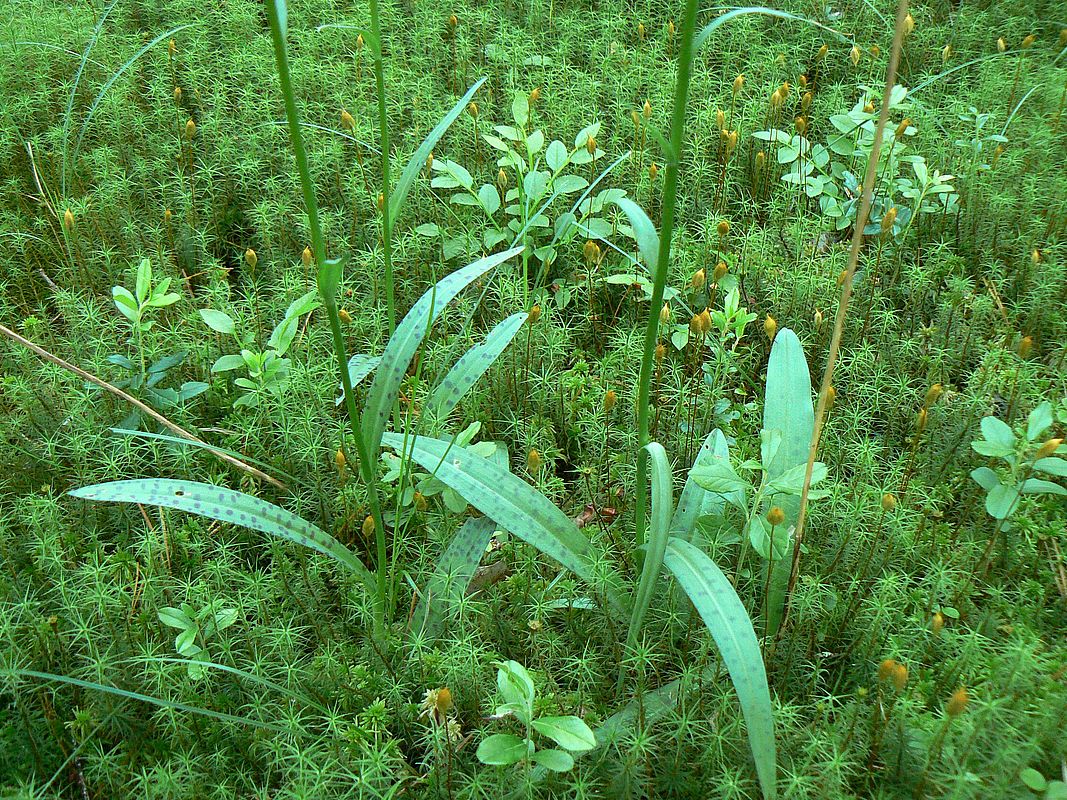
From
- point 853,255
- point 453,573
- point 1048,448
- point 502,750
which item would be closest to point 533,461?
point 453,573

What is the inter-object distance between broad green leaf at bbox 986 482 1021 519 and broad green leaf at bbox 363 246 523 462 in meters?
1.23

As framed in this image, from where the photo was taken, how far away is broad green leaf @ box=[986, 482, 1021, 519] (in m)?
1.85

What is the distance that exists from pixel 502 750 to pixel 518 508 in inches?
20.4

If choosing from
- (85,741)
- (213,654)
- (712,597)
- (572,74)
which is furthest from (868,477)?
(572,74)

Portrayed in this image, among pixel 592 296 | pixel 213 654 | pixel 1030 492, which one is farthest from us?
pixel 592 296

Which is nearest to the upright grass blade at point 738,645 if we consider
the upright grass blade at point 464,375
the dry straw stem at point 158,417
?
the upright grass blade at point 464,375

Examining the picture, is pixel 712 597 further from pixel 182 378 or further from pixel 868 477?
pixel 182 378

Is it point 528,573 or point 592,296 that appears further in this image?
point 592,296

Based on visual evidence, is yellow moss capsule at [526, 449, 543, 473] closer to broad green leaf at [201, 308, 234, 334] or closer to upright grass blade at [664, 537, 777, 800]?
upright grass blade at [664, 537, 777, 800]

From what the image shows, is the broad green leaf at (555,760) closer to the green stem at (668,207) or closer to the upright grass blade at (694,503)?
the green stem at (668,207)

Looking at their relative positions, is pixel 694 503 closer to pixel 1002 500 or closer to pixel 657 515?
pixel 657 515

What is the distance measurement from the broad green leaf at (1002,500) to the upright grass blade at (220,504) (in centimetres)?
143

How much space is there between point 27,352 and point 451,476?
1.43m

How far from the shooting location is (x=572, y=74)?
133 inches
